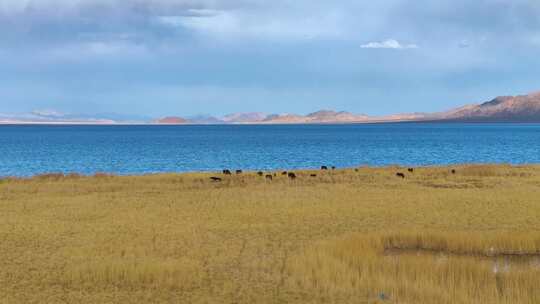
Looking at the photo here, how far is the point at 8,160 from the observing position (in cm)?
8844

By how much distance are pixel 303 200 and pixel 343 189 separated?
5011mm

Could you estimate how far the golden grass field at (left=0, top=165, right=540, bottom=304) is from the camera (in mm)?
13344

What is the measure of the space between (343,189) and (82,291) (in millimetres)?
21315

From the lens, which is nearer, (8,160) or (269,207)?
(269,207)

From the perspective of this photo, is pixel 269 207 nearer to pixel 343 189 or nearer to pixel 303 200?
pixel 303 200

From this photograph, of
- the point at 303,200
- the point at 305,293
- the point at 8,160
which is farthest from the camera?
the point at 8,160

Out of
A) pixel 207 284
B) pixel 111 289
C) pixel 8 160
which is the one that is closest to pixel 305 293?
pixel 207 284

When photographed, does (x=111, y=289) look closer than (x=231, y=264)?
Yes

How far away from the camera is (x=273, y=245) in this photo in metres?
18.3

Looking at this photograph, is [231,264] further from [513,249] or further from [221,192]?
[221,192]

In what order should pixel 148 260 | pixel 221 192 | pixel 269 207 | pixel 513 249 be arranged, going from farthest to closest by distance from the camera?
pixel 221 192
pixel 269 207
pixel 513 249
pixel 148 260

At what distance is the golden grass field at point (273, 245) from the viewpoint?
1334 cm

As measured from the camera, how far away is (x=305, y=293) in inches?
522

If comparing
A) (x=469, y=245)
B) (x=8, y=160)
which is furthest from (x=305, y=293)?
(x=8, y=160)
